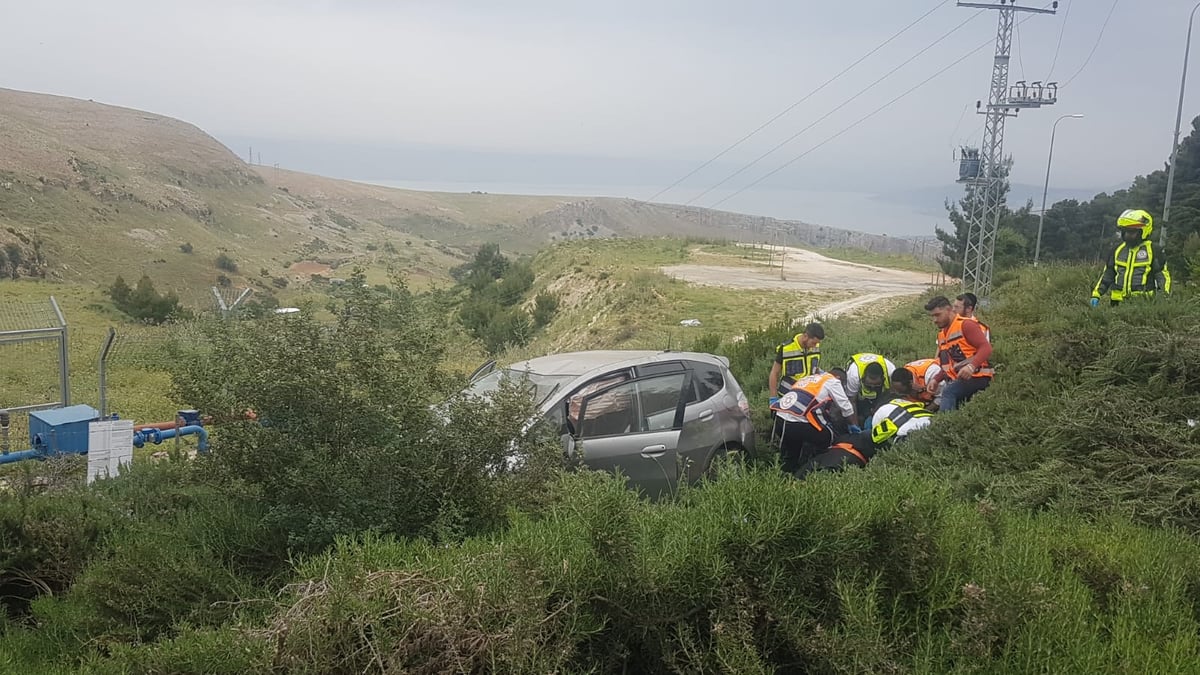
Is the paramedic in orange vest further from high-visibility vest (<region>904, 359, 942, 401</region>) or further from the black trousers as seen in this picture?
the black trousers

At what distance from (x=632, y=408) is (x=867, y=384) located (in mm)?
3237

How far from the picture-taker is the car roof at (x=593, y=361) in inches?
284

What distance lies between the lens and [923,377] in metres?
8.73

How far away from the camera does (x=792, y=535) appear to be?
139 inches

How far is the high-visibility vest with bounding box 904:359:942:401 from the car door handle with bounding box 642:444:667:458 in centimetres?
340

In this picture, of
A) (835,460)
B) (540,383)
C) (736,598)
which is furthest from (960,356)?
(736,598)

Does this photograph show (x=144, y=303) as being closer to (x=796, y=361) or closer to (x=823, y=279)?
(x=823, y=279)

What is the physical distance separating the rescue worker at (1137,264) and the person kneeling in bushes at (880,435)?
3045 mm

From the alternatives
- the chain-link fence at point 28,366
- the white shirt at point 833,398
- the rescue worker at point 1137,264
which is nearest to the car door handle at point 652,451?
the white shirt at point 833,398

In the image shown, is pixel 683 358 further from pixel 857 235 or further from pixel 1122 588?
pixel 857 235

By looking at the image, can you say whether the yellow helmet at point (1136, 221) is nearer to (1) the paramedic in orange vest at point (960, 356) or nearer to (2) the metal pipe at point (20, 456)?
(1) the paramedic in orange vest at point (960, 356)

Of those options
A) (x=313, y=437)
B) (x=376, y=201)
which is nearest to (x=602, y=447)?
(x=313, y=437)

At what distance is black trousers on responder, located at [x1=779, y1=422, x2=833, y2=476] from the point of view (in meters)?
7.52

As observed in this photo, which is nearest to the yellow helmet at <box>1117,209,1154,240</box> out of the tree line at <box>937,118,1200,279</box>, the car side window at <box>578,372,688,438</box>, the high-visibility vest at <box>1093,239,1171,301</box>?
the high-visibility vest at <box>1093,239,1171,301</box>
